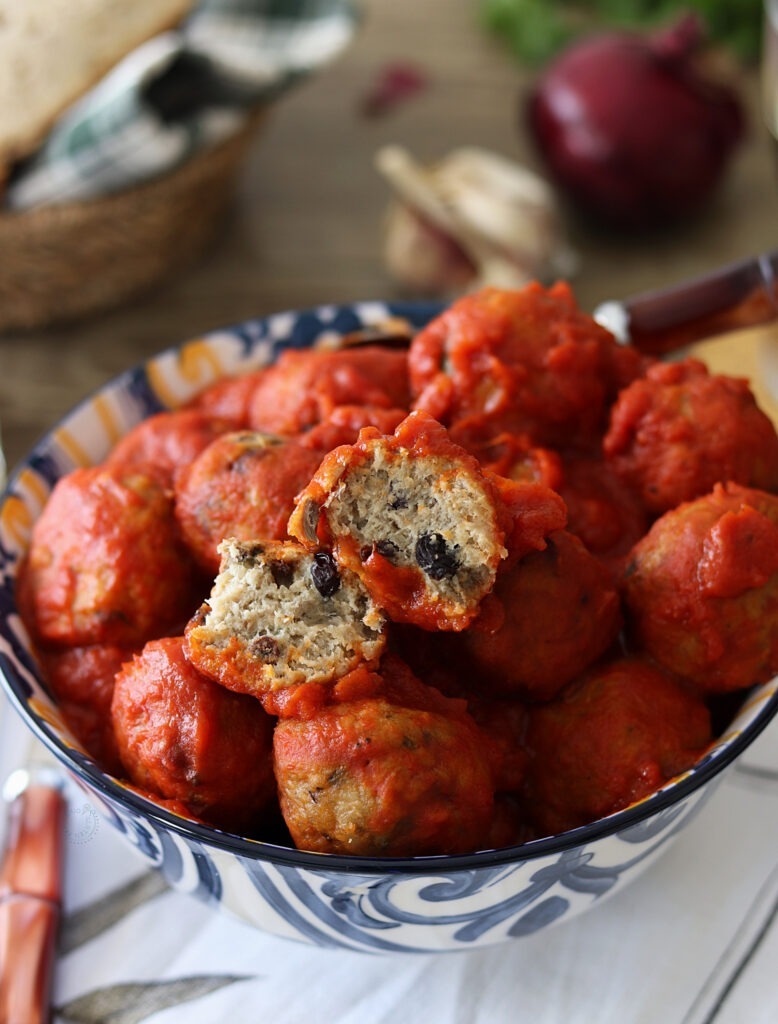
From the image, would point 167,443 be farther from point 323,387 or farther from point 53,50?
point 53,50

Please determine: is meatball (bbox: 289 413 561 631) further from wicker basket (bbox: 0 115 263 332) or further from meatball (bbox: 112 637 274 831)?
wicker basket (bbox: 0 115 263 332)

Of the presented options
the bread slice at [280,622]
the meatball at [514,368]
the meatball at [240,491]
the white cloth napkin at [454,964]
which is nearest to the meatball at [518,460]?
the meatball at [514,368]

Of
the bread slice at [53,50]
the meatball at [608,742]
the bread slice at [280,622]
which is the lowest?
the meatball at [608,742]

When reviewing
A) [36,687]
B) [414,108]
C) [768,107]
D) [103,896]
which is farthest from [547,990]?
[414,108]

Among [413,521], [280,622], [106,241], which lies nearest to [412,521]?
[413,521]

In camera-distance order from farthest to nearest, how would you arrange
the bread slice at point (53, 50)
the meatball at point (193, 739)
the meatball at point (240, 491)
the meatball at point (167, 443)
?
1. the bread slice at point (53, 50)
2. the meatball at point (167, 443)
3. the meatball at point (240, 491)
4. the meatball at point (193, 739)

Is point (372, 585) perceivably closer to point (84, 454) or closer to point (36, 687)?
point (36, 687)

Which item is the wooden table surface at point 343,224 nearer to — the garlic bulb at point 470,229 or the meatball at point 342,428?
the garlic bulb at point 470,229
